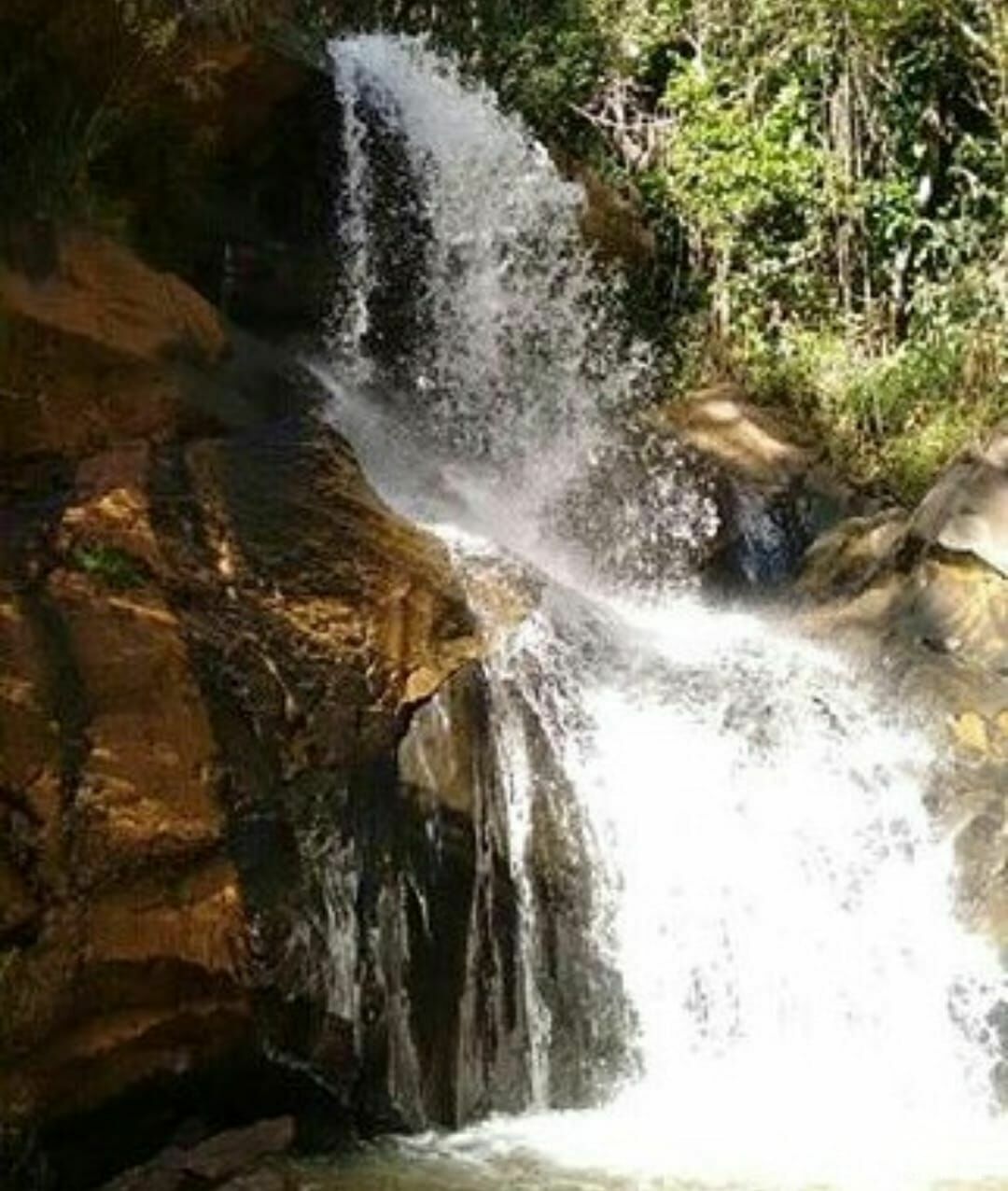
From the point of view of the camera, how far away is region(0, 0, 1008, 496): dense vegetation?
12203 millimetres

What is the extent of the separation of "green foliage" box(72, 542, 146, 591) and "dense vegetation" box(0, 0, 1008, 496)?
21.0ft

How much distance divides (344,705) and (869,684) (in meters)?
3.03

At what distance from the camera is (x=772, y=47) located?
1374cm

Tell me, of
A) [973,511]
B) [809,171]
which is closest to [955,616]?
[973,511]

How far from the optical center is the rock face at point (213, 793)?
5340mm

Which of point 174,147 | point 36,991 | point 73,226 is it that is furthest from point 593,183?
point 36,991

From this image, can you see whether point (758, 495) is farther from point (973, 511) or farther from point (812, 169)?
point (812, 169)

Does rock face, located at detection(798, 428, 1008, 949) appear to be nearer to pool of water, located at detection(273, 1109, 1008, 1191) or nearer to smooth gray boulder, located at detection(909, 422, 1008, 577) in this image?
smooth gray boulder, located at detection(909, 422, 1008, 577)

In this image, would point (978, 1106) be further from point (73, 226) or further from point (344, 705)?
point (73, 226)

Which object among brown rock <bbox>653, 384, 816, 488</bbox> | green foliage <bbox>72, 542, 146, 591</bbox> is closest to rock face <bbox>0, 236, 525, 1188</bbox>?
green foliage <bbox>72, 542, 146, 591</bbox>

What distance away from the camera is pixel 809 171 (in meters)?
13.2

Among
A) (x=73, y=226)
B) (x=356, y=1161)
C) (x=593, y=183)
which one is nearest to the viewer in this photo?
(x=356, y=1161)

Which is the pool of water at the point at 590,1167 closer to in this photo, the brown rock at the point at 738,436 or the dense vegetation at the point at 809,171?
the brown rock at the point at 738,436

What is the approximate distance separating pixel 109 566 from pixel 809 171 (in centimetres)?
862
